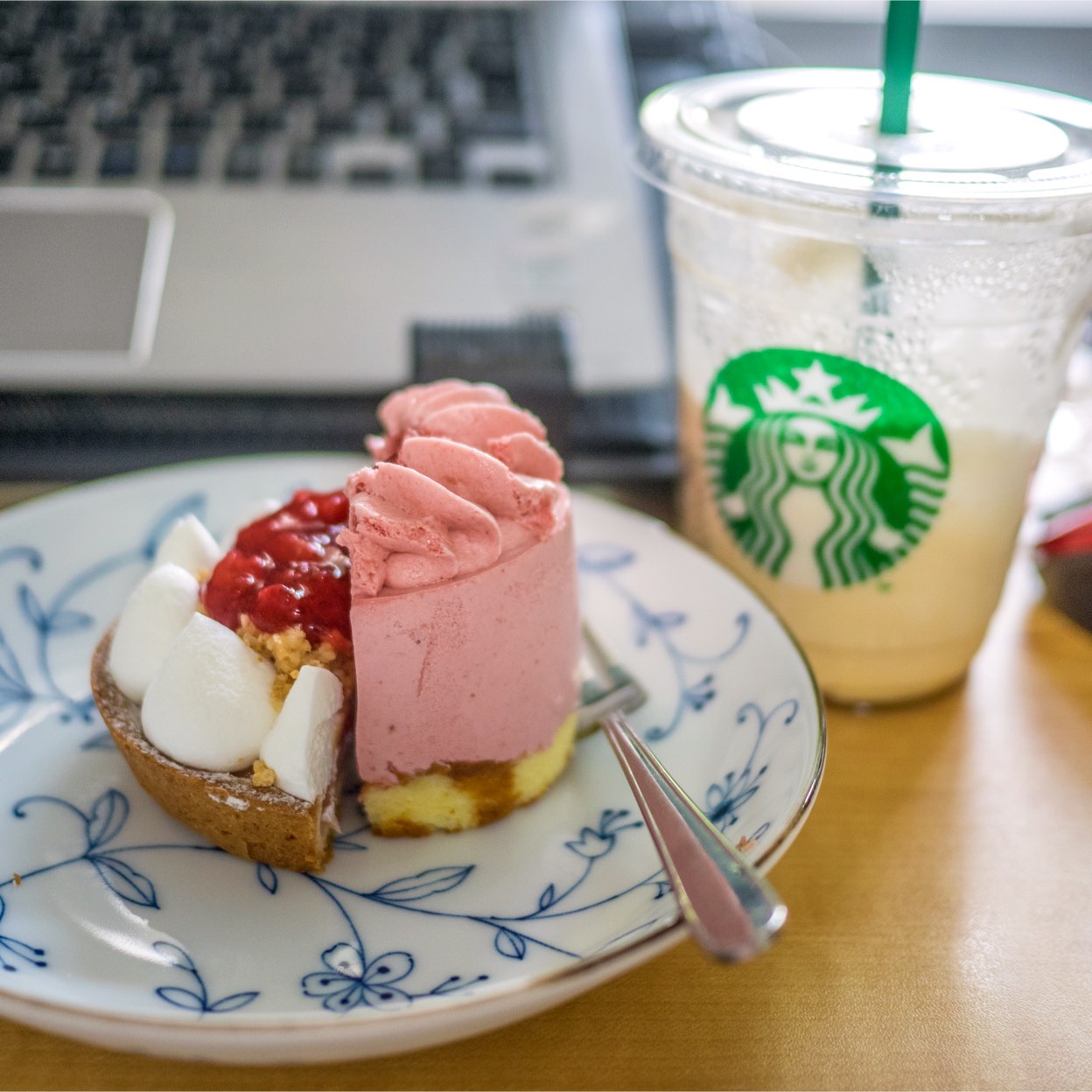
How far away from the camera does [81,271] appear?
1193 mm

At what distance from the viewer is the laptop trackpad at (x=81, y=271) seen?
1.13m

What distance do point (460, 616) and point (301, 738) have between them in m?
0.13

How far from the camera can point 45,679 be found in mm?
894

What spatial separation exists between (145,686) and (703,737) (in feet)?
1.38

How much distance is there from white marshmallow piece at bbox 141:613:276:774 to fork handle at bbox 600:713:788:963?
0.85ft

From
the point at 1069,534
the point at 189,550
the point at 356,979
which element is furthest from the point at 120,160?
the point at 1069,534

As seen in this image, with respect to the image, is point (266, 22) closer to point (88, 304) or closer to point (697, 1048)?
point (88, 304)

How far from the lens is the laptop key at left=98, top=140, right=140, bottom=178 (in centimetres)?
127

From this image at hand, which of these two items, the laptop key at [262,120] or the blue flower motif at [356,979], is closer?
the blue flower motif at [356,979]

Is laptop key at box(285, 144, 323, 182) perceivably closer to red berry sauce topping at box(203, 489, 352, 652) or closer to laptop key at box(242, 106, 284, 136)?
laptop key at box(242, 106, 284, 136)

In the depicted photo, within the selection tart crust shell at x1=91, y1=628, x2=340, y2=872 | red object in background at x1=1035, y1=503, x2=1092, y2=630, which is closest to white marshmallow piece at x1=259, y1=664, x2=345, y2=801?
tart crust shell at x1=91, y1=628, x2=340, y2=872

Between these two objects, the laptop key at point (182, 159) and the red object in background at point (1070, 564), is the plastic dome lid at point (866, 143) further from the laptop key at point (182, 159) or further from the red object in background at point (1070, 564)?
the laptop key at point (182, 159)

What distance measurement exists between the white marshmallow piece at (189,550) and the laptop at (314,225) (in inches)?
11.6

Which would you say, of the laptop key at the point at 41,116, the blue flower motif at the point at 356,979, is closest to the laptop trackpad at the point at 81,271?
the laptop key at the point at 41,116
